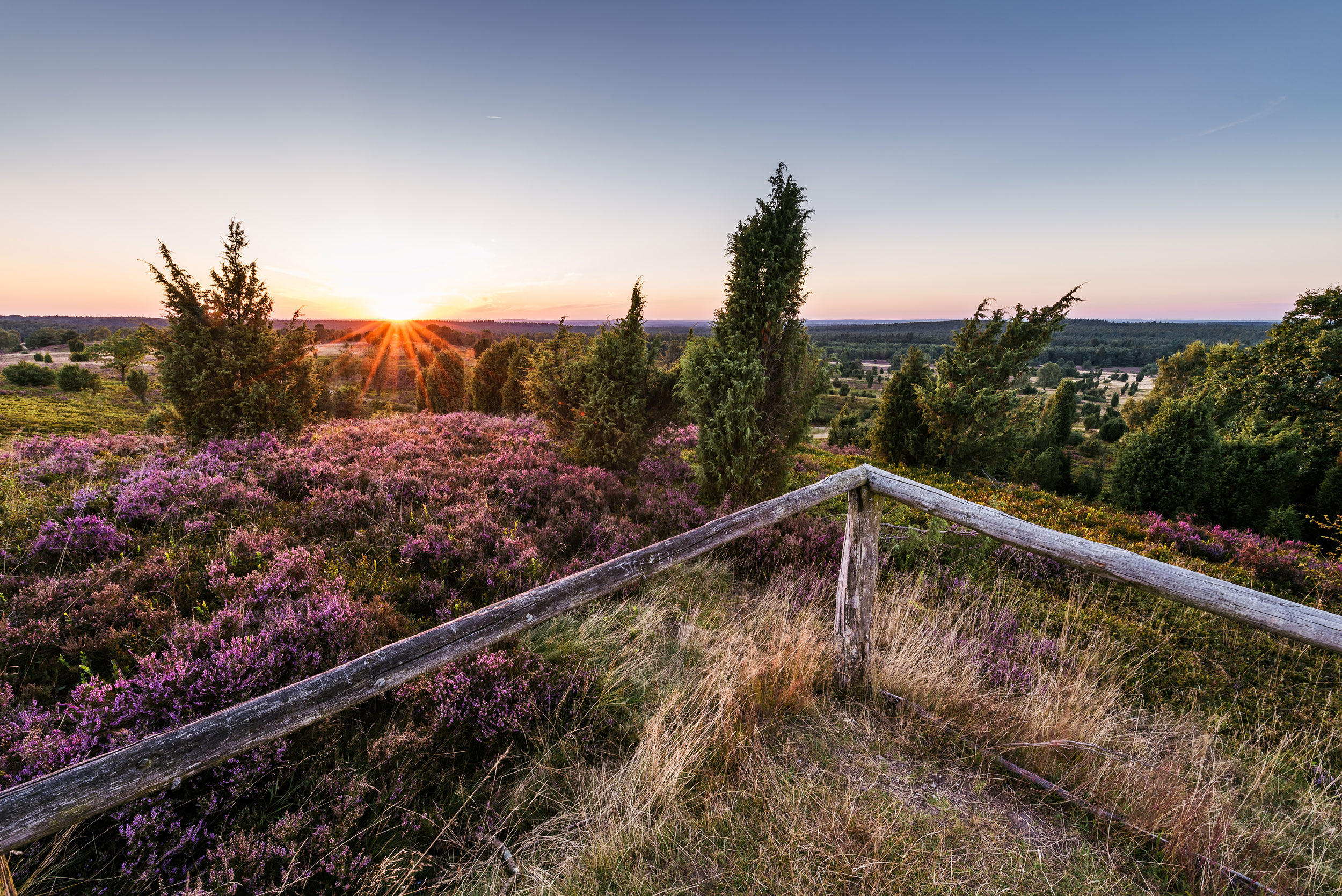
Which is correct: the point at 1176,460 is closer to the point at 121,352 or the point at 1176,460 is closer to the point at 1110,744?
the point at 1110,744

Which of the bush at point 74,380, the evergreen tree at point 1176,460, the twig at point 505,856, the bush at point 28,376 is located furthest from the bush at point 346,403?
the evergreen tree at point 1176,460

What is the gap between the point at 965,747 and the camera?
297 centimetres

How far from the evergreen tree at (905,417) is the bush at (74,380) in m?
57.0

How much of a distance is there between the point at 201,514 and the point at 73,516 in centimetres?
83

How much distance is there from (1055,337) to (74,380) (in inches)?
5414

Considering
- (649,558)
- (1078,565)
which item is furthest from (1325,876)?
(649,558)

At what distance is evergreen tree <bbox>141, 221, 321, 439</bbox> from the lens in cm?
888

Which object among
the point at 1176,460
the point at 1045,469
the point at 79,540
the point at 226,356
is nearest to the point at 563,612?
the point at 79,540

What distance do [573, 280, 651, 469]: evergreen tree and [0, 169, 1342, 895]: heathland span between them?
0.06 m

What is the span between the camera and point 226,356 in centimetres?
911

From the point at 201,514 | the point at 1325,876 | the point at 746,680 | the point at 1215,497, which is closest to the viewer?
the point at 1325,876

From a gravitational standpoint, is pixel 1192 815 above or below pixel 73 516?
below

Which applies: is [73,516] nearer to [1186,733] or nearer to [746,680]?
[746,680]

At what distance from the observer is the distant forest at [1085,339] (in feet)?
375
